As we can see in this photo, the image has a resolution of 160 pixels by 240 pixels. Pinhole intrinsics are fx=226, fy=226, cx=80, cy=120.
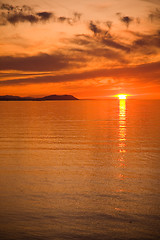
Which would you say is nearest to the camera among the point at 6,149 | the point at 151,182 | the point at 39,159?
the point at 151,182

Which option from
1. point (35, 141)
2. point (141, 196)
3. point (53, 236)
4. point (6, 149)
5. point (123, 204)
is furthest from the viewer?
point (35, 141)

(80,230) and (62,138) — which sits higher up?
(62,138)

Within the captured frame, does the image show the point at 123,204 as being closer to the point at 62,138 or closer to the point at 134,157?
the point at 134,157

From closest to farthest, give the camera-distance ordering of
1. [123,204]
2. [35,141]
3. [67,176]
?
1. [123,204]
2. [67,176]
3. [35,141]

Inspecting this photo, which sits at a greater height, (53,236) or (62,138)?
(62,138)

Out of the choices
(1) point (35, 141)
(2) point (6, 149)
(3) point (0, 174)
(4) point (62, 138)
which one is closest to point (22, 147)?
(2) point (6, 149)

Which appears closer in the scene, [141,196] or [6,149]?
[141,196]

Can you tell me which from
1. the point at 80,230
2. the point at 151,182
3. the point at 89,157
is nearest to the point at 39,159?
the point at 89,157

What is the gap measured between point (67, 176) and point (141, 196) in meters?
4.22

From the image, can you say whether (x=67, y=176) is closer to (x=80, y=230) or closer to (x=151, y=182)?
(x=151, y=182)

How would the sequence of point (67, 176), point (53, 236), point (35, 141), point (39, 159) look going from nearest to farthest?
point (53, 236), point (67, 176), point (39, 159), point (35, 141)

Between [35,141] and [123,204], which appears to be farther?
[35,141]

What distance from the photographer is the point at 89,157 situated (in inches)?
651

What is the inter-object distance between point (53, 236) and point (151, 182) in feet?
20.4
